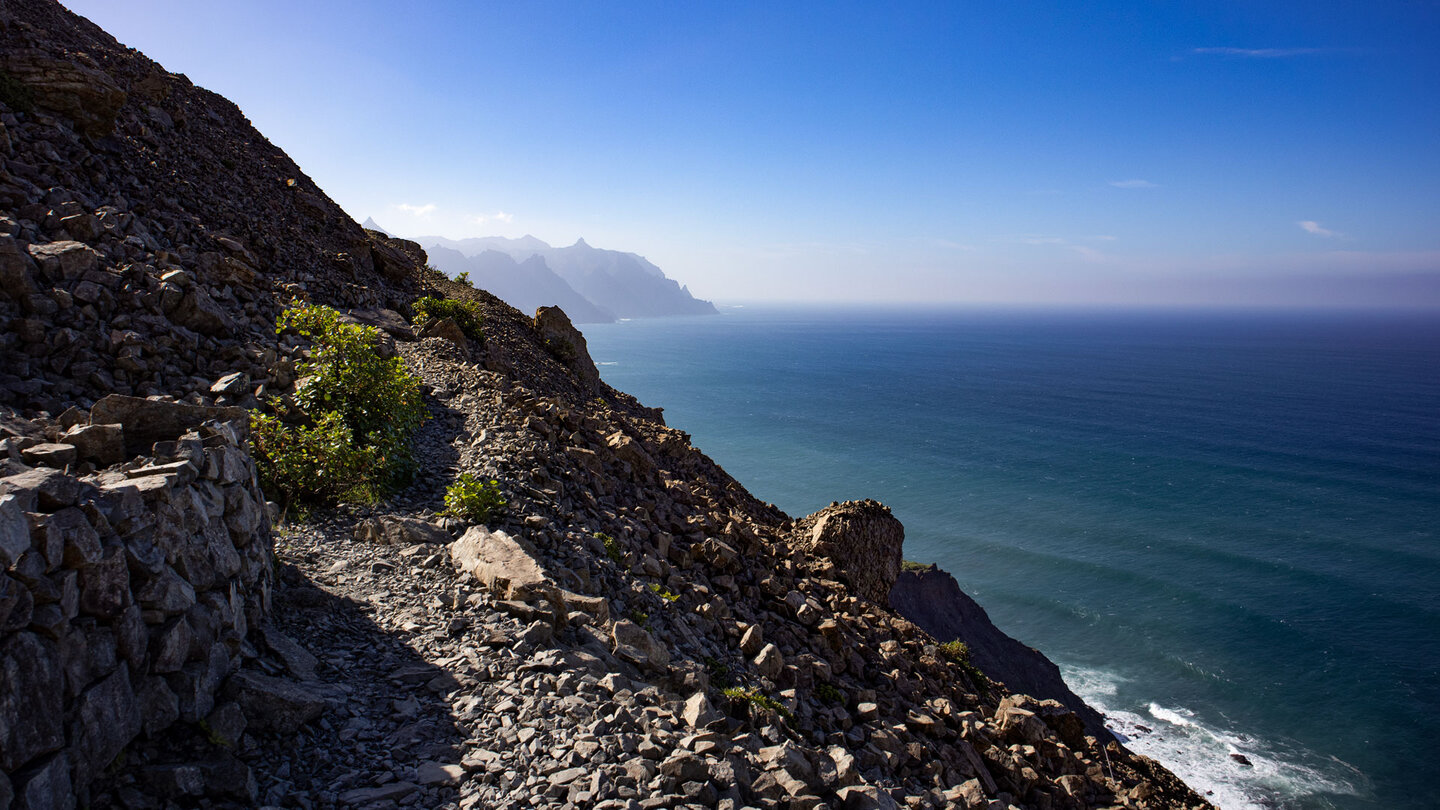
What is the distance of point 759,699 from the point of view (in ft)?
39.9

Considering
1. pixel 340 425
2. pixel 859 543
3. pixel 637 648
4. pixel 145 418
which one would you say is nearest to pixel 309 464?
pixel 340 425

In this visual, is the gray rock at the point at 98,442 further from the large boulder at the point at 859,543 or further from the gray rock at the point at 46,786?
the large boulder at the point at 859,543

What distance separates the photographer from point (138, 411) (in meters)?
9.06

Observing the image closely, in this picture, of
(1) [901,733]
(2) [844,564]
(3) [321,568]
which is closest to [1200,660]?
(2) [844,564]

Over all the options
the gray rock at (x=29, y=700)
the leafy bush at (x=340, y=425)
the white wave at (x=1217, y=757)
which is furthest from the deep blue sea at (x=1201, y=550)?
the gray rock at (x=29, y=700)

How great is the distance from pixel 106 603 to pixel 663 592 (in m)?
10.2

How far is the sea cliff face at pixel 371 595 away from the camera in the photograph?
657 cm

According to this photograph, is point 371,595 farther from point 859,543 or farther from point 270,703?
point 859,543

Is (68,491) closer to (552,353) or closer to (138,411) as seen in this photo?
(138,411)

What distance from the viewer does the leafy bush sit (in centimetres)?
1390

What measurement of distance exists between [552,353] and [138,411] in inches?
1099

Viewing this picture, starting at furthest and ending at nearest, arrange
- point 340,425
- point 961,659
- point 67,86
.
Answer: point 67,86, point 961,659, point 340,425

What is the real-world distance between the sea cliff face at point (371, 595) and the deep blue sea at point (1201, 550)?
4495 centimetres

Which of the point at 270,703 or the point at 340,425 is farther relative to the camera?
the point at 340,425
